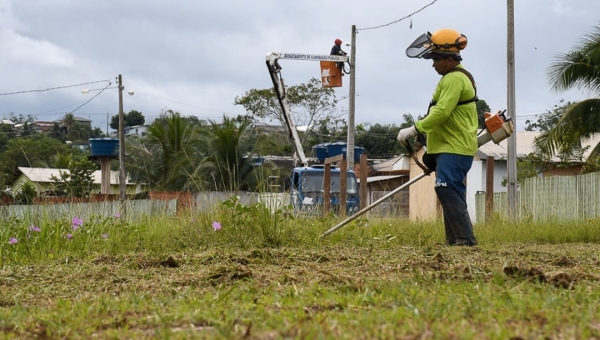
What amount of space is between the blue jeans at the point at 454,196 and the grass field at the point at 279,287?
1.09ft

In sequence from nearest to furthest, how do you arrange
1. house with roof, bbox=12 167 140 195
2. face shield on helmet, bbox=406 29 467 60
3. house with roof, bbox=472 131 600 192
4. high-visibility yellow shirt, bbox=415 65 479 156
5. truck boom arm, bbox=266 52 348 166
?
high-visibility yellow shirt, bbox=415 65 479 156 < face shield on helmet, bbox=406 29 467 60 < house with roof, bbox=12 167 140 195 < truck boom arm, bbox=266 52 348 166 < house with roof, bbox=472 131 600 192

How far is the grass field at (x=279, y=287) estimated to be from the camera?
287cm

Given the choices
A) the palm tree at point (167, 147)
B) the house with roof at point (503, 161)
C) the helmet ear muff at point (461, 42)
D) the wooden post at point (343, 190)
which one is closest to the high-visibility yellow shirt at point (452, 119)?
the helmet ear muff at point (461, 42)

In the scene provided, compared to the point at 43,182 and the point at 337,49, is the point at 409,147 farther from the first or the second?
the point at 337,49

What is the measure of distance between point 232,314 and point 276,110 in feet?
159

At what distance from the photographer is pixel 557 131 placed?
20062 mm

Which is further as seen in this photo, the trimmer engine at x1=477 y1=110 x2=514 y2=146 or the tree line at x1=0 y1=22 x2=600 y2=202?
the tree line at x1=0 y1=22 x2=600 y2=202

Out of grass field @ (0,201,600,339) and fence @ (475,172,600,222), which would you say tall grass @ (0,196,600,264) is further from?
fence @ (475,172,600,222)

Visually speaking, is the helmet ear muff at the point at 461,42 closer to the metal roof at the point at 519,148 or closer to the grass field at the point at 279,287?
the grass field at the point at 279,287

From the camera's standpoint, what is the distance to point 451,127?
729cm

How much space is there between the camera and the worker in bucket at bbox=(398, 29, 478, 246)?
23.2 feet

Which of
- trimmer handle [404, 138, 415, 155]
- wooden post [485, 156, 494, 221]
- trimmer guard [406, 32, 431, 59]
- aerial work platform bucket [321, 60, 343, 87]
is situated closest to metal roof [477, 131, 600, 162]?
aerial work platform bucket [321, 60, 343, 87]

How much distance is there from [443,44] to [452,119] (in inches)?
25.9

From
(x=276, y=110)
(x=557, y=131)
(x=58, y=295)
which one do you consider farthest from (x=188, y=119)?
(x=58, y=295)
